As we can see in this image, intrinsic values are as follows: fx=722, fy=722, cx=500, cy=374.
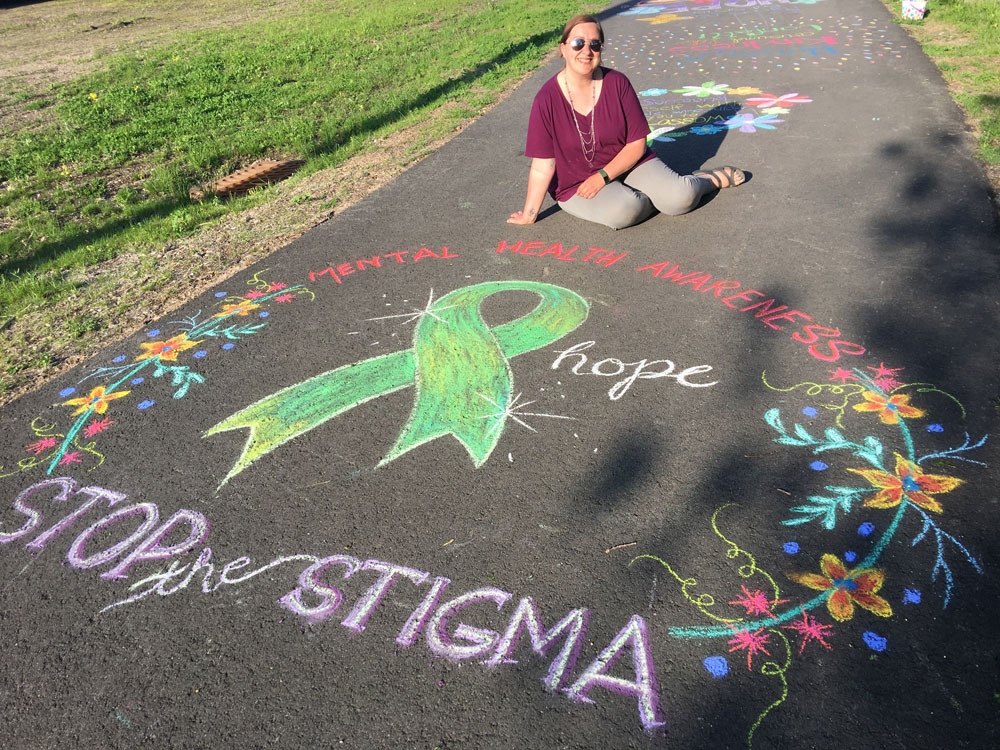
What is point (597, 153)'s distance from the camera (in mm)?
4793

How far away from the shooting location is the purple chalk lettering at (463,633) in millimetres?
2113

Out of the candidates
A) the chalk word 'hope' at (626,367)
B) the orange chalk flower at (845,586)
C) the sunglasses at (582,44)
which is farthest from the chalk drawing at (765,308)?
the sunglasses at (582,44)

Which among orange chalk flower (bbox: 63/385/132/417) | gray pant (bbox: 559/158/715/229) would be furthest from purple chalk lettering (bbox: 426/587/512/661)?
gray pant (bbox: 559/158/715/229)

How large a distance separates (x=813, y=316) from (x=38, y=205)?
21.4ft

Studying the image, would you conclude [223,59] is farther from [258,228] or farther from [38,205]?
[258,228]

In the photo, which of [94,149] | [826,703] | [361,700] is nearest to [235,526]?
[361,700]

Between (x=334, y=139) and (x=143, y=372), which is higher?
(x=334, y=139)

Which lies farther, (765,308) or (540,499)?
(765,308)

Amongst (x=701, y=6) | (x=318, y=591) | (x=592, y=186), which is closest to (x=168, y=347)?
(x=318, y=591)

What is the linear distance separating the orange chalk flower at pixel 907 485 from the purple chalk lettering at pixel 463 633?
1308 mm

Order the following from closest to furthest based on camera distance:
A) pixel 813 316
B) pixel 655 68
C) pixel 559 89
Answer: pixel 813 316 < pixel 559 89 < pixel 655 68

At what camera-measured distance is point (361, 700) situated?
2.02 metres

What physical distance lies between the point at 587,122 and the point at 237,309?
250 cm

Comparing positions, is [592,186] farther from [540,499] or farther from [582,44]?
[540,499]
